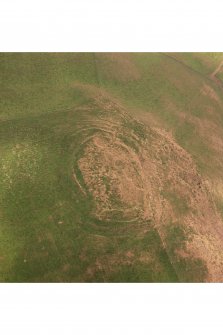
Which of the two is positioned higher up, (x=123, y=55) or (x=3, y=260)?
(x=123, y=55)

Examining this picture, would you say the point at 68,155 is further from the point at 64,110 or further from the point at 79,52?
the point at 79,52

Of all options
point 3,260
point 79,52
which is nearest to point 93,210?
point 3,260

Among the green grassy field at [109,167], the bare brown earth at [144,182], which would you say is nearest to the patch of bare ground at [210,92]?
the green grassy field at [109,167]

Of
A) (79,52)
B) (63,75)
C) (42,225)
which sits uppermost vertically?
(79,52)

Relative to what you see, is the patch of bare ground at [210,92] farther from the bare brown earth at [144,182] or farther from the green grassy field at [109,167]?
the bare brown earth at [144,182]

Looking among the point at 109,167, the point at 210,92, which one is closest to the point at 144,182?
the point at 109,167

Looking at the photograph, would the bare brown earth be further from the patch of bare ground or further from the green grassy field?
the patch of bare ground

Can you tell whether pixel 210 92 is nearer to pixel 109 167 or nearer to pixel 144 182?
pixel 144 182
